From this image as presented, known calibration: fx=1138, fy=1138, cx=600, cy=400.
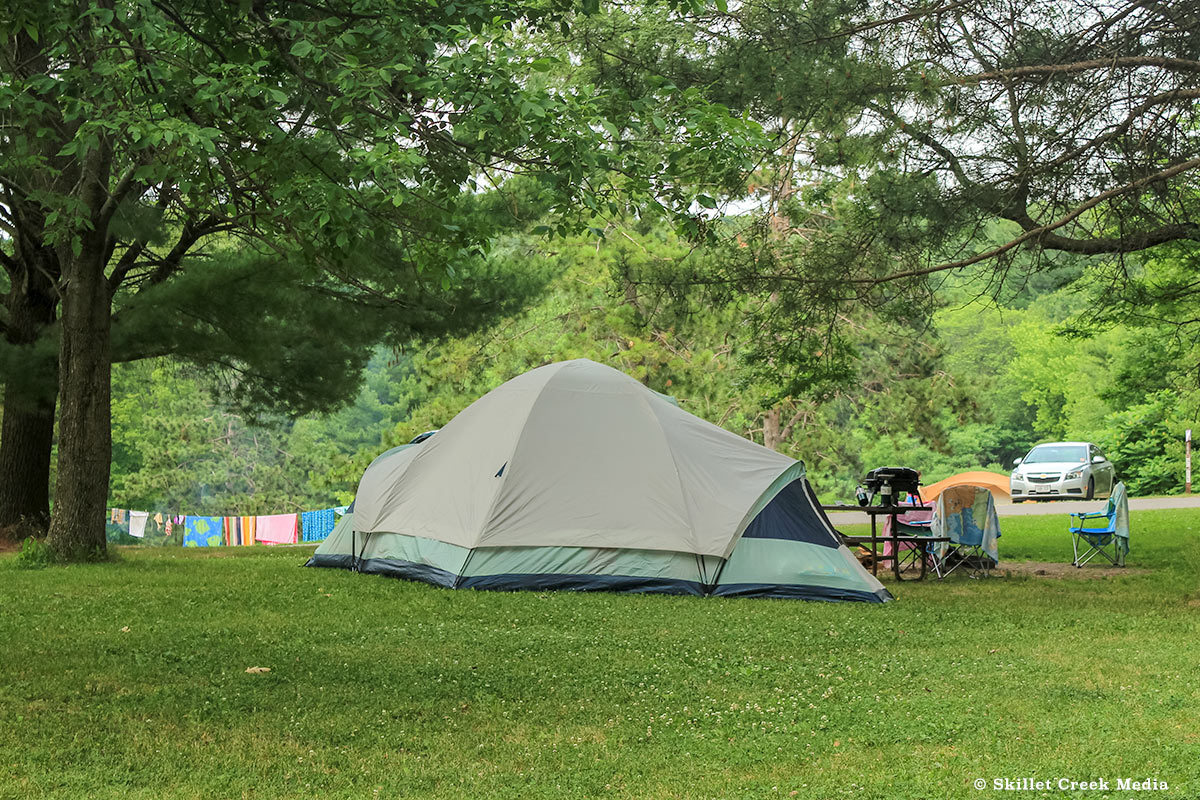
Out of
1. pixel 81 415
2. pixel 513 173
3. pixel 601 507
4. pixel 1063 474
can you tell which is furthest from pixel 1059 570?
pixel 1063 474

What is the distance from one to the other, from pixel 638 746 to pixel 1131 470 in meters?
37.3

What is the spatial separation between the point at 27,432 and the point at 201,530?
20618mm

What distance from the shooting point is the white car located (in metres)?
25.9

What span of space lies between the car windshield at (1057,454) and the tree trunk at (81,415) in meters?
21.9

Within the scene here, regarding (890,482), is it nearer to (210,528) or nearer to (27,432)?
(27,432)

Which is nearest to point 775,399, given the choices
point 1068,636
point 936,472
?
point 1068,636

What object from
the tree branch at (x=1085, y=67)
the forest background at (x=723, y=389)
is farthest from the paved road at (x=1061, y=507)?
the tree branch at (x=1085, y=67)

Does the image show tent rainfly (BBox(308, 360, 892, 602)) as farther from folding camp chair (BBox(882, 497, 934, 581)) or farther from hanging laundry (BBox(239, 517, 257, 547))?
hanging laundry (BBox(239, 517, 257, 547))

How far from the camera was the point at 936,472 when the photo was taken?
4853 cm

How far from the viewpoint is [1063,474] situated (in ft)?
85.1

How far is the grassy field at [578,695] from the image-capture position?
4.12 meters

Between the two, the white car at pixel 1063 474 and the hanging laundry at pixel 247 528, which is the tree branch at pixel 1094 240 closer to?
the white car at pixel 1063 474

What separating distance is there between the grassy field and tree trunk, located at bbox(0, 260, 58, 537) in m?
5.02

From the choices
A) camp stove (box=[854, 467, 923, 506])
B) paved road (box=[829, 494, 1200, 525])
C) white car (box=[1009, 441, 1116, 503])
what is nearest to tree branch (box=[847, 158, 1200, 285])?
camp stove (box=[854, 467, 923, 506])
